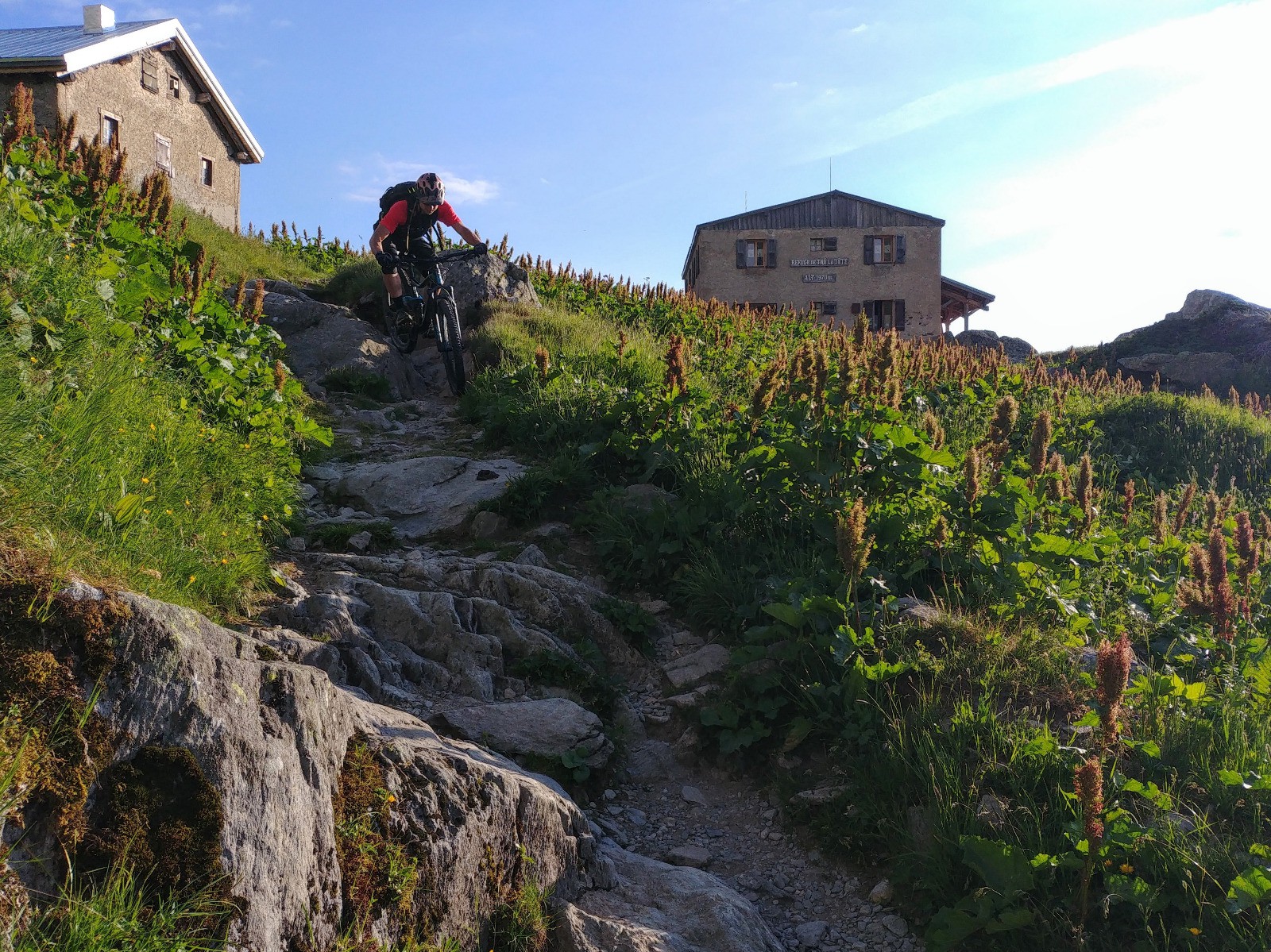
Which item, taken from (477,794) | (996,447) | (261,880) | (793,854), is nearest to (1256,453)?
(996,447)

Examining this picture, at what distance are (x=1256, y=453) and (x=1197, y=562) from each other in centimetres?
968

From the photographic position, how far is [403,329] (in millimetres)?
12477

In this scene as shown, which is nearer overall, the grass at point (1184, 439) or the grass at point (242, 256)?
the grass at point (1184, 439)

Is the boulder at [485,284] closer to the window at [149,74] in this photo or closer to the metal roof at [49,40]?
the metal roof at [49,40]

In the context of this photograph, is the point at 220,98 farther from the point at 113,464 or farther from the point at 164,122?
the point at 113,464

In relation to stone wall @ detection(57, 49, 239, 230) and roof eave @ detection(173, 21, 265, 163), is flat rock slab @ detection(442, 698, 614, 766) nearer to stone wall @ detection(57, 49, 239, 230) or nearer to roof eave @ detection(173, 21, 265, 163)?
stone wall @ detection(57, 49, 239, 230)

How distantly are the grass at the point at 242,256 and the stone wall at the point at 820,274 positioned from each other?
21868mm

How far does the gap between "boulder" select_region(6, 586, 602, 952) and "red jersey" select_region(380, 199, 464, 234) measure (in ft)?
29.7

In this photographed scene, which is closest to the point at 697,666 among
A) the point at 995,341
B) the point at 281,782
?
the point at 281,782

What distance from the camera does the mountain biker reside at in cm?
1084

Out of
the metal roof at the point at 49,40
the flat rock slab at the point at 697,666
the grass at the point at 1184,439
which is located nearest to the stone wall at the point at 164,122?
the metal roof at the point at 49,40

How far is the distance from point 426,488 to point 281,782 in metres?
5.31

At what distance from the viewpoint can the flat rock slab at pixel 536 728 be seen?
414 centimetres

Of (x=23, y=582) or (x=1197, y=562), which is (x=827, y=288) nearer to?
(x=1197, y=562)
